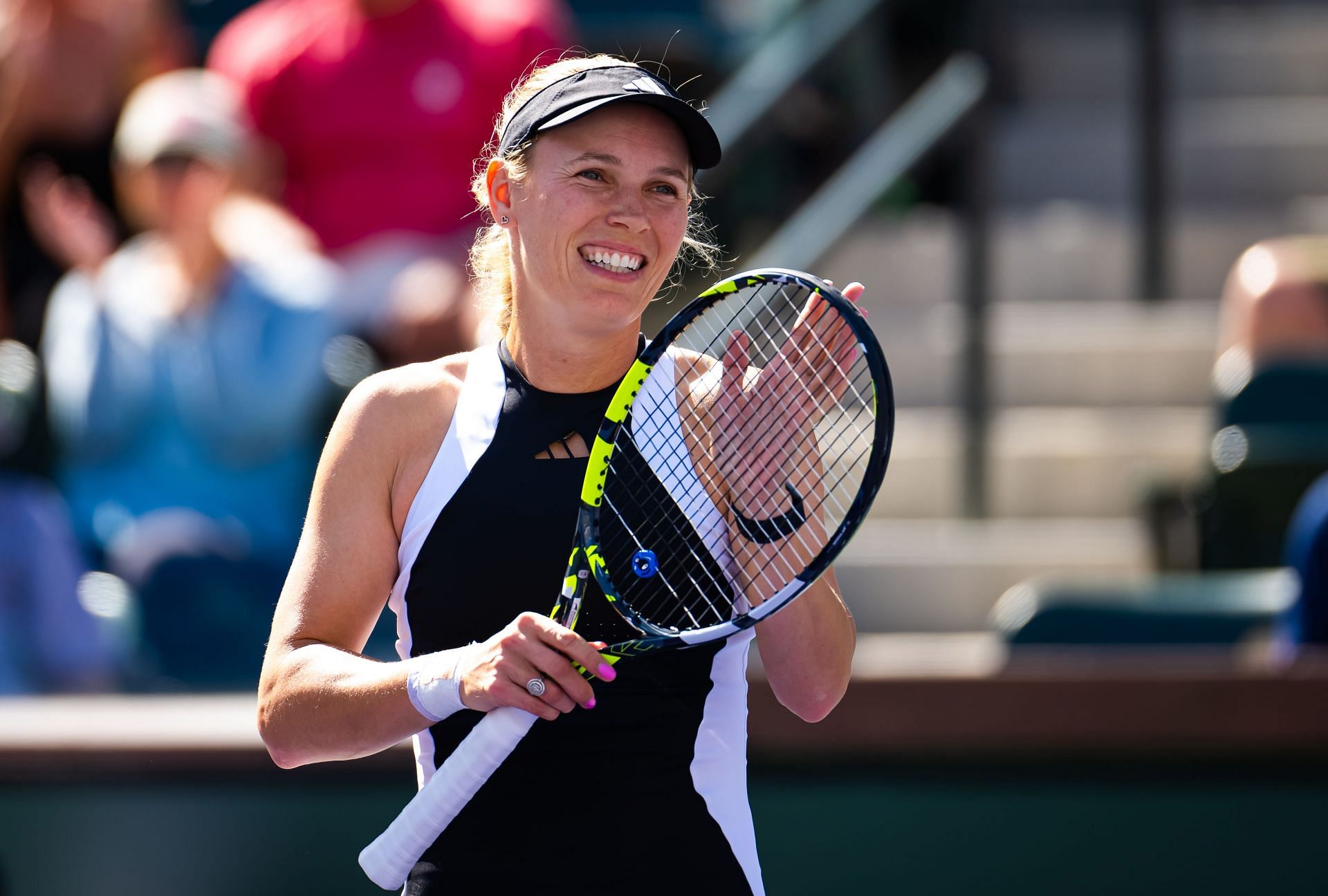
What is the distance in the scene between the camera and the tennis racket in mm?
2033

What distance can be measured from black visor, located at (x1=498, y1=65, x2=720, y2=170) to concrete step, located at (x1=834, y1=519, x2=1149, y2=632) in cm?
318

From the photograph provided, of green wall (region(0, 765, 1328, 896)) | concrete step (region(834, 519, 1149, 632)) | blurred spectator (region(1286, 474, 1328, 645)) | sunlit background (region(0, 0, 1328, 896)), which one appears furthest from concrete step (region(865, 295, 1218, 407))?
green wall (region(0, 765, 1328, 896))

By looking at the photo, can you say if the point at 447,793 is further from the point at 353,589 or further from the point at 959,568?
the point at 959,568

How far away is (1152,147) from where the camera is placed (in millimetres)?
5824

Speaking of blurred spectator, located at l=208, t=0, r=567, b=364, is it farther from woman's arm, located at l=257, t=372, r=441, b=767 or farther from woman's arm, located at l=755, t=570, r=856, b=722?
woman's arm, located at l=755, t=570, r=856, b=722

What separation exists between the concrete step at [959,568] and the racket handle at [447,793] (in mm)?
3178

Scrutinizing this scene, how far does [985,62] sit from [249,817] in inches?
131

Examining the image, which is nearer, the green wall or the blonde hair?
the blonde hair

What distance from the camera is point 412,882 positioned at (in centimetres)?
211

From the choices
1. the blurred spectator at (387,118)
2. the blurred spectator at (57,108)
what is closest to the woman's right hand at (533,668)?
the blurred spectator at (387,118)

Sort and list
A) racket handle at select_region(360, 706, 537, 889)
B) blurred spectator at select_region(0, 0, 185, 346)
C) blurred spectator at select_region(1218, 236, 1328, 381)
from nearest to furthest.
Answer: racket handle at select_region(360, 706, 537, 889)
blurred spectator at select_region(1218, 236, 1328, 381)
blurred spectator at select_region(0, 0, 185, 346)

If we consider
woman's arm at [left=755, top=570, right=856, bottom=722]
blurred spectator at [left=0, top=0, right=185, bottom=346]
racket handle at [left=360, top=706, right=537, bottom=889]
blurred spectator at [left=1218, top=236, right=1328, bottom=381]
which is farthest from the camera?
blurred spectator at [left=0, top=0, right=185, bottom=346]

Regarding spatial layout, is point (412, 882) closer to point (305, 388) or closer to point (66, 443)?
point (305, 388)

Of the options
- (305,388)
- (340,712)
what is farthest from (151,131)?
(340,712)
